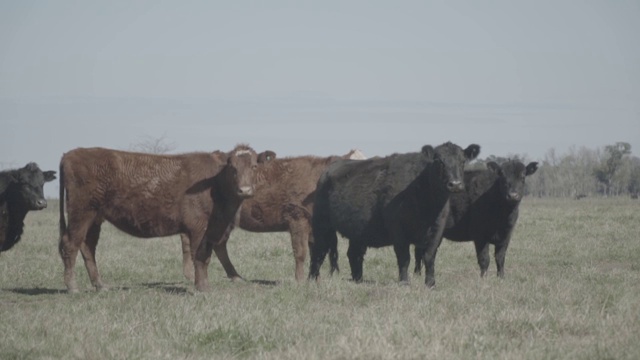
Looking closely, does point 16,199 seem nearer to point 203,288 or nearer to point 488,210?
point 203,288

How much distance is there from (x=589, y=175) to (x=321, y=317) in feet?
435

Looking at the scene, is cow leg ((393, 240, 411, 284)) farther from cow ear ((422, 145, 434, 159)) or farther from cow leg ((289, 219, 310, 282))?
cow leg ((289, 219, 310, 282))

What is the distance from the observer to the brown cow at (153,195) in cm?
1122

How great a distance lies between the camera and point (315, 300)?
31.0 ft

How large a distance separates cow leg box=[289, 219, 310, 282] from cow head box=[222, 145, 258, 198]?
2295 mm

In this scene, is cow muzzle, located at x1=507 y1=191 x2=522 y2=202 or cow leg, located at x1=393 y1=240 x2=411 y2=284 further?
cow muzzle, located at x1=507 y1=191 x2=522 y2=202

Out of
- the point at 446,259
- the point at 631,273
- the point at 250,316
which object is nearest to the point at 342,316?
the point at 250,316

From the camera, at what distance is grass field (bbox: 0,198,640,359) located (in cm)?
673

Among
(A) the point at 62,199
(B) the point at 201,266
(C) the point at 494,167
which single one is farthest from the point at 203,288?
(C) the point at 494,167

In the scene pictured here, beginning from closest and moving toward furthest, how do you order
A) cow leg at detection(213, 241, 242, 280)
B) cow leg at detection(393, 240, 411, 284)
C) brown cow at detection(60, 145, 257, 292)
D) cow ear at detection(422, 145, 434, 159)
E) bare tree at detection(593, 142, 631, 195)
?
brown cow at detection(60, 145, 257, 292) → cow leg at detection(393, 240, 411, 284) → cow ear at detection(422, 145, 434, 159) → cow leg at detection(213, 241, 242, 280) → bare tree at detection(593, 142, 631, 195)

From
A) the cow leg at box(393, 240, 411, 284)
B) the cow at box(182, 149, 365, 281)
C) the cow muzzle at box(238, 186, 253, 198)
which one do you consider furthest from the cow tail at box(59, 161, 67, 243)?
the cow leg at box(393, 240, 411, 284)

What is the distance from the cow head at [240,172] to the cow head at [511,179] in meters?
3.99

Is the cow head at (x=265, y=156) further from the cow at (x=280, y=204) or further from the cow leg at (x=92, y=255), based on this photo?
the cow leg at (x=92, y=255)

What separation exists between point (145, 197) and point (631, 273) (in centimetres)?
690
